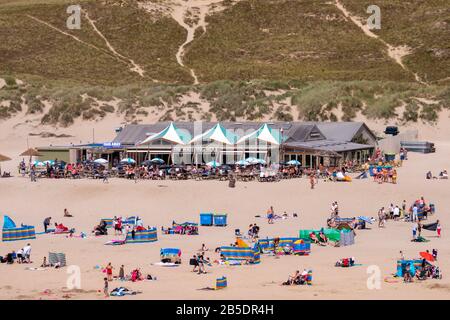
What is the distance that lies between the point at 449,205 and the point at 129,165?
52.6 feet

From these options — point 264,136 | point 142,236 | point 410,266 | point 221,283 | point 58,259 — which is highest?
point 264,136

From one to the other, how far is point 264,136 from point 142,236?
56.1ft

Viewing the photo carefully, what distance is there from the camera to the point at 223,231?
3375 cm

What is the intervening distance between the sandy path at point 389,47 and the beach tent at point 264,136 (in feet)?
131

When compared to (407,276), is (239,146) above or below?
above

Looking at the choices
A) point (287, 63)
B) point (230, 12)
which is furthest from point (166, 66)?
point (230, 12)

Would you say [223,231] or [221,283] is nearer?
[221,283]

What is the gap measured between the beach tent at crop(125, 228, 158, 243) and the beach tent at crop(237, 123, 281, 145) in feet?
53.7

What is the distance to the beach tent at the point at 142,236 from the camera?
3161cm

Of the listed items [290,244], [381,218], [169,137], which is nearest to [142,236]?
[290,244]

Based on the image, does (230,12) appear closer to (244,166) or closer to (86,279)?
(244,166)

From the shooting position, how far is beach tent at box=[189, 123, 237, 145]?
157ft

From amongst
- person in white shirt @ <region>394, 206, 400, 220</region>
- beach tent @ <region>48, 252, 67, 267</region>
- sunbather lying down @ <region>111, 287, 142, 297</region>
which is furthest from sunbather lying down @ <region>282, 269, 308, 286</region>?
person in white shirt @ <region>394, 206, 400, 220</region>

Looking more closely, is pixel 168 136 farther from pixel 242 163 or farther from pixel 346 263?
pixel 346 263
